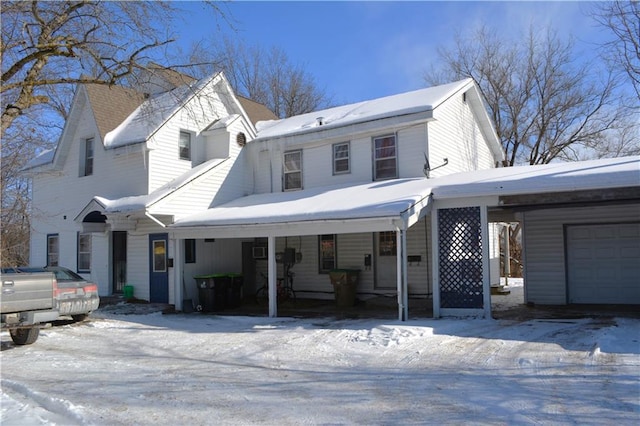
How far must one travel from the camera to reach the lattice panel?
11359 millimetres

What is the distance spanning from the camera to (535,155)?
2734 centimetres

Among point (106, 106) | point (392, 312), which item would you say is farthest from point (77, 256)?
point (392, 312)

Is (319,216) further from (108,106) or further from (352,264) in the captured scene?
(108,106)

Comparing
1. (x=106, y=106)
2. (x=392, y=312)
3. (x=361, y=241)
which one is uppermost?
(x=106, y=106)

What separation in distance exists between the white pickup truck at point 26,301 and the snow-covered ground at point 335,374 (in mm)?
570

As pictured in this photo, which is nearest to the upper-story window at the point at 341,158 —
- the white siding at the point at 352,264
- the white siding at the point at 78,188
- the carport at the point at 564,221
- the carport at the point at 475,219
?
the carport at the point at 475,219

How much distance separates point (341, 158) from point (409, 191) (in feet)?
14.4

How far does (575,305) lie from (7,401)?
12.8 m

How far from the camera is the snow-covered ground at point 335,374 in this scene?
5.34 m

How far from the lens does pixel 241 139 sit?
17484 mm

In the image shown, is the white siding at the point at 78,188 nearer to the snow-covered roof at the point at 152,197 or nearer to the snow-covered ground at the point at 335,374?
the snow-covered roof at the point at 152,197

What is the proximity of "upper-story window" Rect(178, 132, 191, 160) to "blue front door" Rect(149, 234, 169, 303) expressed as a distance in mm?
2985

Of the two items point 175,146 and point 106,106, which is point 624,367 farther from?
point 106,106

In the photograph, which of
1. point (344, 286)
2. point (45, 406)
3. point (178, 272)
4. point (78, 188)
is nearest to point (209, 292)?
point (178, 272)
